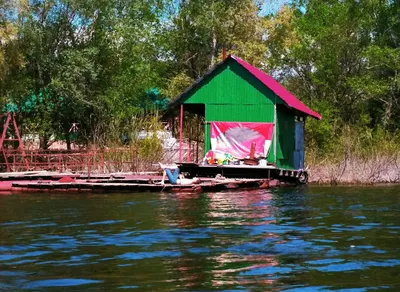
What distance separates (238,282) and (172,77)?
41.5 metres

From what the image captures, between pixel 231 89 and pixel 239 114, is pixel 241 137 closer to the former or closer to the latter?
pixel 239 114

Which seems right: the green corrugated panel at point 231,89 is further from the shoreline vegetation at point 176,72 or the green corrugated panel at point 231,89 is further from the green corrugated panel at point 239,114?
the shoreline vegetation at point 176,72

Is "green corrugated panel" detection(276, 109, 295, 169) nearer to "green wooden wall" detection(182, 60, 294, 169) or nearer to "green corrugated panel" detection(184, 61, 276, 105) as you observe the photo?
"green wooden wall" detection(182, 60, 294, 169)

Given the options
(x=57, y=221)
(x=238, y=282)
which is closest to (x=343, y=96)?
(x=57, y=221)

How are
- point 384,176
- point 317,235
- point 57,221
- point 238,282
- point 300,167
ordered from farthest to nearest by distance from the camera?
point 300,167 < point 384,176 < point 57,221 < point 317,235 < point 238,282

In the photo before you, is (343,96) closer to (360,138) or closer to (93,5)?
(360,138)

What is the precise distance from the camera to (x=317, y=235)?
564 inches

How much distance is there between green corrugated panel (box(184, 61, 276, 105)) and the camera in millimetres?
33250

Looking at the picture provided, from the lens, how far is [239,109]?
33.6m

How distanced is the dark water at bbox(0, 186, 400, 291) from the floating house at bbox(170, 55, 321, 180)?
34.0ft

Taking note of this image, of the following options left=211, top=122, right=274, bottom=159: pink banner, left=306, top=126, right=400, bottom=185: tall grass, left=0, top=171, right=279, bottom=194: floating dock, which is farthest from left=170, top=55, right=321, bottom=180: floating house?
left=0, top=171, right=279, bottom=194: floating dock

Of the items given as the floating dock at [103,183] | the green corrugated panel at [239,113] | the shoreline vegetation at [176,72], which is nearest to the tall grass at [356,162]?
the shoreline vegetation at [176,72]

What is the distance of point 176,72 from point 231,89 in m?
18.3

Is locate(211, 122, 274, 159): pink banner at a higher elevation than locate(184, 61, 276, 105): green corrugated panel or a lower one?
lower
